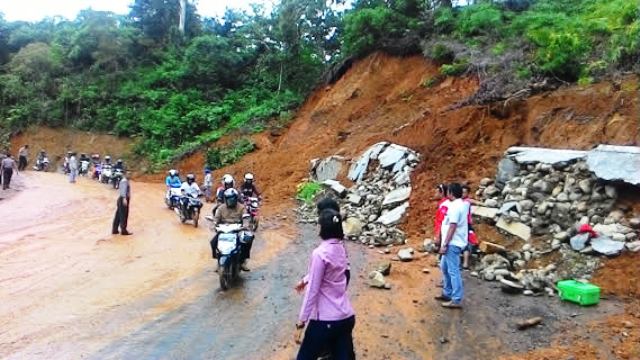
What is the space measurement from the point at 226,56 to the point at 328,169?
1981cm

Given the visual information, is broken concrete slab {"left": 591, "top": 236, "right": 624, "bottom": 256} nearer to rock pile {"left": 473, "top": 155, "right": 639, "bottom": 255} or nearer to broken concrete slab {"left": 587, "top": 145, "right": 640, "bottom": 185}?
rock pile {"left": 473, "top": 155, "right": 639, "bottom": 255}

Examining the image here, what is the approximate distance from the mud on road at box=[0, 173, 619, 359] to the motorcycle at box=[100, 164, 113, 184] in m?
15.1

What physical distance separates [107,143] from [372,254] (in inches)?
1128

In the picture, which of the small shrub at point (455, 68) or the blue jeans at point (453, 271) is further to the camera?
the small shrub at point (455, 68)

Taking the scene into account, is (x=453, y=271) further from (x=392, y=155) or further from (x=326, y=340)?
(x=392, y=155)

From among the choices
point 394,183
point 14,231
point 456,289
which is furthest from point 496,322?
point 14,231

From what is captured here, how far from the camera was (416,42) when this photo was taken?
22703mm

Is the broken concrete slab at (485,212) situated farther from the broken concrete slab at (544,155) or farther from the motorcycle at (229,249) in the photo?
the motorcycle at (229,249)

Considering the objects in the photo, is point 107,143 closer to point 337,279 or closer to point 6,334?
point 6,334

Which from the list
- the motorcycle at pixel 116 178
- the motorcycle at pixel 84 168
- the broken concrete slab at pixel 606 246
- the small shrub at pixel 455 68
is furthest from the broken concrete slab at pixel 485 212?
the motorcycle at pixel 84 168

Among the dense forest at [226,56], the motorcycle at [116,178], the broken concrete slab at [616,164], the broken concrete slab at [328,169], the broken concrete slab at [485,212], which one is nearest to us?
the broken concrete slab at [616,164]

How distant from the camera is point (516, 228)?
9930mm

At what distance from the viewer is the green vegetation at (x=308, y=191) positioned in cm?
1744

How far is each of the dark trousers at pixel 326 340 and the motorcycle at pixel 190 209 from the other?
11.4 metres
